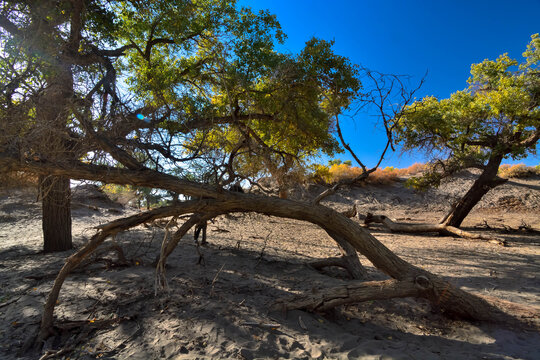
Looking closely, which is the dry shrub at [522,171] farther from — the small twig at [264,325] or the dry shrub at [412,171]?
the small twig at [264,325]

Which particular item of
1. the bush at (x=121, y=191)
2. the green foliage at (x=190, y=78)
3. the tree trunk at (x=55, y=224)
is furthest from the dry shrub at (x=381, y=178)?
the tree trunk at (x=55, y=224)

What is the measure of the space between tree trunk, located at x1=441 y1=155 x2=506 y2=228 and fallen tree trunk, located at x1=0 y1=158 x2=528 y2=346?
838 centimetres

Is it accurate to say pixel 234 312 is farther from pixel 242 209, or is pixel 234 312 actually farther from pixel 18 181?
pixel 18 181

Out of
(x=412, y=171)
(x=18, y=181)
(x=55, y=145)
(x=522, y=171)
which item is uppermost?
(x=412, y=171)

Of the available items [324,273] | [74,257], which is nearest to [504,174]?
[324,273]

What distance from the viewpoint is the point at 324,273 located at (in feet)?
18.0

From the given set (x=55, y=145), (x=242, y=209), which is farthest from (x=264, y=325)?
(x=55, y=145)

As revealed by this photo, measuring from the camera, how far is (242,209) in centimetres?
432

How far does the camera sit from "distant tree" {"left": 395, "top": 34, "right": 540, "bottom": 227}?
31.7 ft

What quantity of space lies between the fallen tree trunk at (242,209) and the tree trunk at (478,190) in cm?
838

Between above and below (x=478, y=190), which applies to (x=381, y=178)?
above

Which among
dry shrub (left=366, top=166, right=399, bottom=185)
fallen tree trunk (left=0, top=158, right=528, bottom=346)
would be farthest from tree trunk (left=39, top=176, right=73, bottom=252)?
dry shrub (left=366, top=166, right=399, bottom=185)

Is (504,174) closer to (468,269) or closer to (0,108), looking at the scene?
(468,269)

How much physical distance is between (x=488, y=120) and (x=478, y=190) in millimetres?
2566
